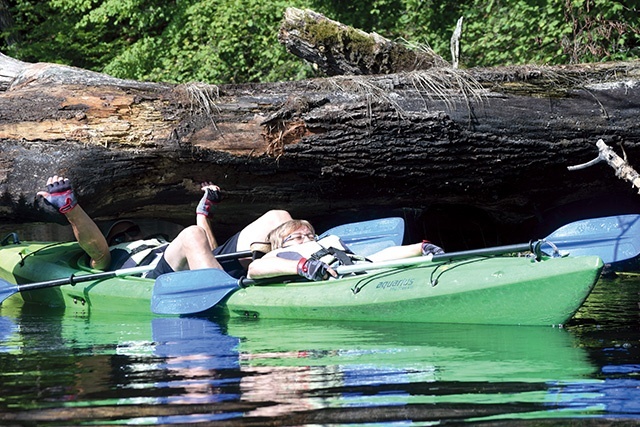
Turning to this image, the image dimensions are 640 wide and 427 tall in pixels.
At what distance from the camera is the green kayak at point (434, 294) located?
16.7 feet

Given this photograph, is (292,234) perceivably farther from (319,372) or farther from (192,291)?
(319,372)

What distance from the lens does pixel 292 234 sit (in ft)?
20.7

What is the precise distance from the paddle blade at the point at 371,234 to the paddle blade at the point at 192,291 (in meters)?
1.07

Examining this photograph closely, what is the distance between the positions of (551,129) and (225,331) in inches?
105

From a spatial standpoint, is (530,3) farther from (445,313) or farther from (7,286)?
(7,286)

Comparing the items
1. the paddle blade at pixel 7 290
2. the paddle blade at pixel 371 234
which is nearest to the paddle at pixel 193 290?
the paddle blade at pixel 371 234

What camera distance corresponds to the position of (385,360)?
14.0 feet

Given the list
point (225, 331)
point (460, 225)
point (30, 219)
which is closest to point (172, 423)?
point (225, 331)

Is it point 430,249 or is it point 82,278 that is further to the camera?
point 82,278

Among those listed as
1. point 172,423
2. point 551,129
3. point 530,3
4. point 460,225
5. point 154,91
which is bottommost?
point 172,423

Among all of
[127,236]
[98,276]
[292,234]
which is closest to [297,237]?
[292,234]

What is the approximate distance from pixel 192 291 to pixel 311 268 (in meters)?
0.92

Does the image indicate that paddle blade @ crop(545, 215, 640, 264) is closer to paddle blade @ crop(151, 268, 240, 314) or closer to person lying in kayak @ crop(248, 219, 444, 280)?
person lying in kayak @ crop(248, 219, 444, 280)

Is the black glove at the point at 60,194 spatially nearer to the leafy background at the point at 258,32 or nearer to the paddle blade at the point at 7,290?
the paddle blade at the point at 7,290
